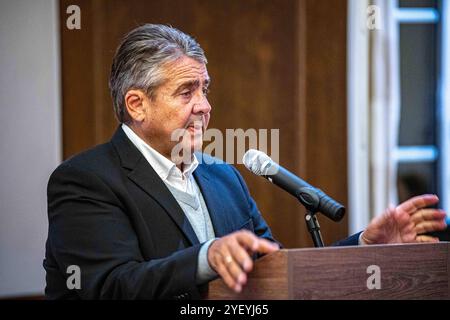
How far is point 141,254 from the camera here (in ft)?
5.52

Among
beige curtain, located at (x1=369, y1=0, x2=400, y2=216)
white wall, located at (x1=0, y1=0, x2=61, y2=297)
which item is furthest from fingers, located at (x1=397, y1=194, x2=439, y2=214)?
beige curtain, located at (x1=369, y1=0, x2=400, y2=216)

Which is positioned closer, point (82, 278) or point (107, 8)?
point (82, 278)

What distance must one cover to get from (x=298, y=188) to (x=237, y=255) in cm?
42

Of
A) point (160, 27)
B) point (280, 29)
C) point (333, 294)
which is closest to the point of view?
point (333, 294)

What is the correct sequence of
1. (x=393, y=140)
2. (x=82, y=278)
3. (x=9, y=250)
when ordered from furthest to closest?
1. (x=393, y=140)
2. (x=9, y=250)
3. (x=82, y=278)

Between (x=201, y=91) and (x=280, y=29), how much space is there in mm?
1996

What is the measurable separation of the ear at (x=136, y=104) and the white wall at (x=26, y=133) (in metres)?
1.68

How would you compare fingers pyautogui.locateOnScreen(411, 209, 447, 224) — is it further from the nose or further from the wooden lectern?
the nose

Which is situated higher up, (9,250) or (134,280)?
(134,280)

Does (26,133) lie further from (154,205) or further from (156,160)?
(154,205)

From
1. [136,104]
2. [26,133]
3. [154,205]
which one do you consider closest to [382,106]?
[26,133]

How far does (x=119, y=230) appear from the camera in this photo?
1.64 meters
